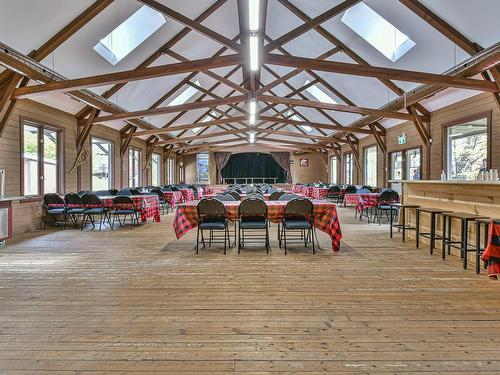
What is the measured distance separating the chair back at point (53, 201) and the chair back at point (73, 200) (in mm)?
163

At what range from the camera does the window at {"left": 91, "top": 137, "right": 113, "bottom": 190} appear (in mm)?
9578

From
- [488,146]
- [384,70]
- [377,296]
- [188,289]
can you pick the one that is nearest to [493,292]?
[377,296]

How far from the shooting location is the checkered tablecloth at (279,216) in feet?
15.6

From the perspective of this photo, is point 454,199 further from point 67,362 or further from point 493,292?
point 67,362

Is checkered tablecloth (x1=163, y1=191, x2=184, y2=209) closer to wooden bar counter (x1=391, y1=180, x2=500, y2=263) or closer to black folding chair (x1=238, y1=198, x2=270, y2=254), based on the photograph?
black folding chair (x1=238, y1=198, x2=270, y2=254)

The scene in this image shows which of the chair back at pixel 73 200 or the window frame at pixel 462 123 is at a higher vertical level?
the window frame at pixel 462 123

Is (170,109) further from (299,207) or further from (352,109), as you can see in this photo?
(299,207)

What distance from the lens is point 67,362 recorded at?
1.93m

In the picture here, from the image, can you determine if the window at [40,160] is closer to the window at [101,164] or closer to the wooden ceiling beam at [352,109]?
the window at [101,164]

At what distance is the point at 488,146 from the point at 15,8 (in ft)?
27.0

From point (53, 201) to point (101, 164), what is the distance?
317 cm

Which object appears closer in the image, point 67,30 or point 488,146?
point 67,30

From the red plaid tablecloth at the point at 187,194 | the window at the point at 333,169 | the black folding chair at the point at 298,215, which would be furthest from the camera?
the window at the point at 333,169

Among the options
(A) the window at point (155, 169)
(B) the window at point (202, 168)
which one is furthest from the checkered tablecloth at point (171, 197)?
(B) the window at point (202, 168)
